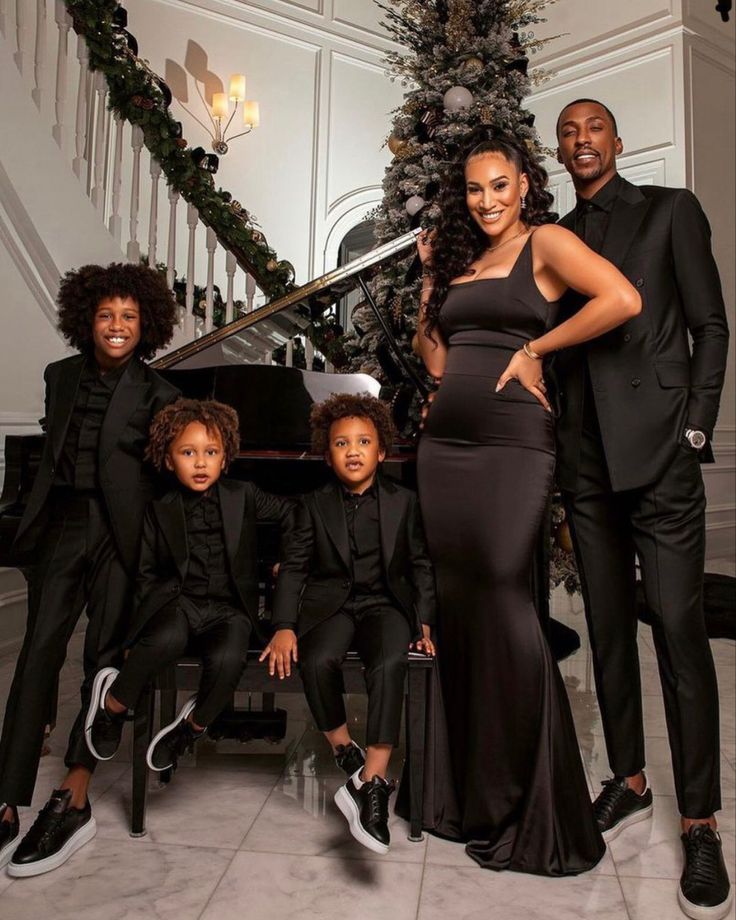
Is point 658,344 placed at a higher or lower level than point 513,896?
higher

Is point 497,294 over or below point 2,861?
over

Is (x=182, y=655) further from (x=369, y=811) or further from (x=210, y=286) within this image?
(x=210, y=286)

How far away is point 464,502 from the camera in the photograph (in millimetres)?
2256

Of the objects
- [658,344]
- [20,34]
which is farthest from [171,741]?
[20,34]

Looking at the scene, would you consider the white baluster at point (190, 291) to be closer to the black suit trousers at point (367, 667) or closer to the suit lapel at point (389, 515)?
the suit lapel at point (389, 515)

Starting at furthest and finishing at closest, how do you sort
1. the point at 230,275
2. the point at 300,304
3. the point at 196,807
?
the point at 230,275, the point at 300,304, the point at 196,807

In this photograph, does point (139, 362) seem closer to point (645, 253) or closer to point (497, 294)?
point (497, 294)

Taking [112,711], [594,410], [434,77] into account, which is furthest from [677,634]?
[434,77]

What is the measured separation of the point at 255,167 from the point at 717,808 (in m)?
7.96

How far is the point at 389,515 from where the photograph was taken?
2482mm

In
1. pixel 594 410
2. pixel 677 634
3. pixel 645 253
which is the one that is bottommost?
pixel 677 634

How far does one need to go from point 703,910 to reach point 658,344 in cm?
141

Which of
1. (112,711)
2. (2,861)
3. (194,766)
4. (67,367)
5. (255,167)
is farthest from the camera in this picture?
(255,167)

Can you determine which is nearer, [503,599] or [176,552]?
[503,599]
